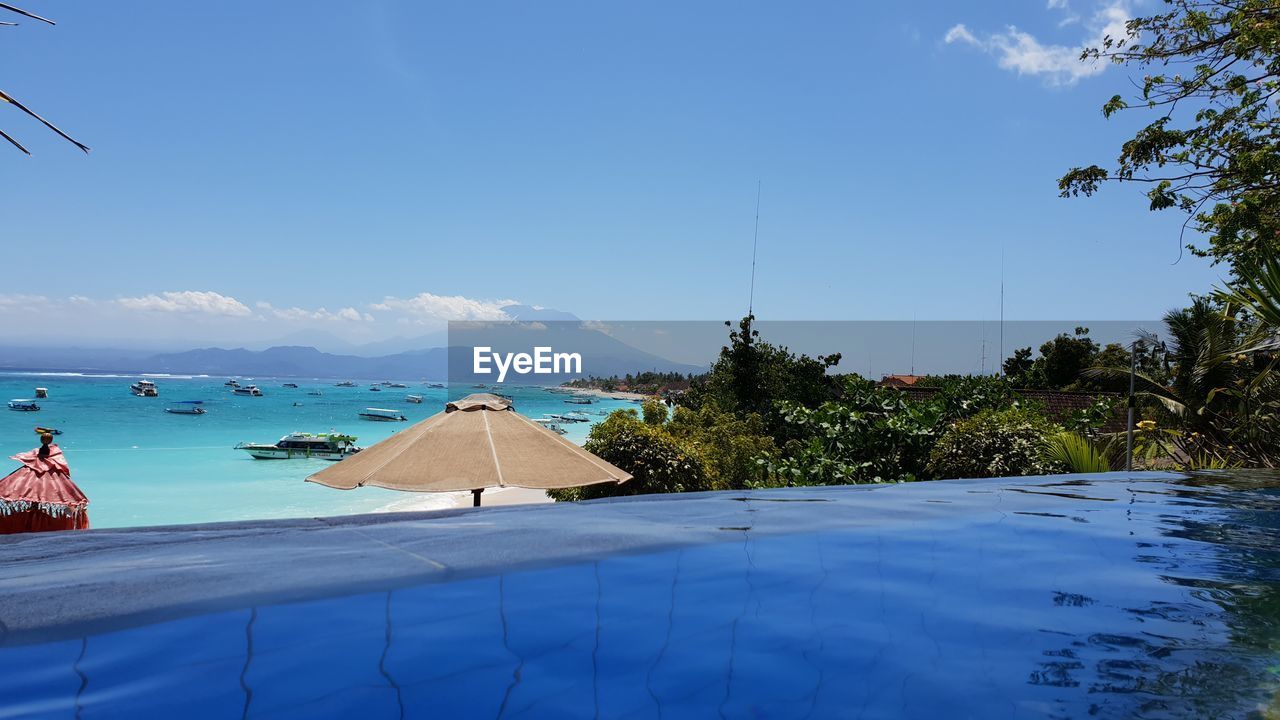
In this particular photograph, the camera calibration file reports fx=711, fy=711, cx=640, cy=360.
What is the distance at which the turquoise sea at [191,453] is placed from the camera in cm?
3241

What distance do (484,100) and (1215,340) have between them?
3581 cm

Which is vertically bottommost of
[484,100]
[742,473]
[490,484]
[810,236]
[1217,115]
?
[742,473]

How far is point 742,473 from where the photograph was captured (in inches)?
607

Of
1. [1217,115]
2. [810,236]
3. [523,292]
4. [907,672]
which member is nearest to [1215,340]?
[1217,115]

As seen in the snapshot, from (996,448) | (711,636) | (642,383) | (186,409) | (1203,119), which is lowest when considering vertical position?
(186,409)

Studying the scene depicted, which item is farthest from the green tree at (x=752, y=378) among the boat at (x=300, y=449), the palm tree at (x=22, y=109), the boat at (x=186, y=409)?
the boat at (x=186, y=409)

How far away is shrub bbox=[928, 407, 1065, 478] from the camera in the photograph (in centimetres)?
1135

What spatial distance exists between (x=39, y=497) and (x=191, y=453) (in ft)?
167

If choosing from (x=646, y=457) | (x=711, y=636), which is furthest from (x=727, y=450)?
(x=711, y=636)

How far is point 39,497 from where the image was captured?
807 centimetres

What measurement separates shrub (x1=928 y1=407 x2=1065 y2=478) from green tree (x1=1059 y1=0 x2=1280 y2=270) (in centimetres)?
416

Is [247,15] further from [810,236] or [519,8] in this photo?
[810,236]

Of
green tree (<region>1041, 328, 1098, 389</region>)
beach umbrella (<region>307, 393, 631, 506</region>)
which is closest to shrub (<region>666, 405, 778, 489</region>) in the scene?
beach umbrella (<region>307, 393, 631, 506</region>)

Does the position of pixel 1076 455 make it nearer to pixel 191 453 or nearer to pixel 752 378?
pixel 752 378
